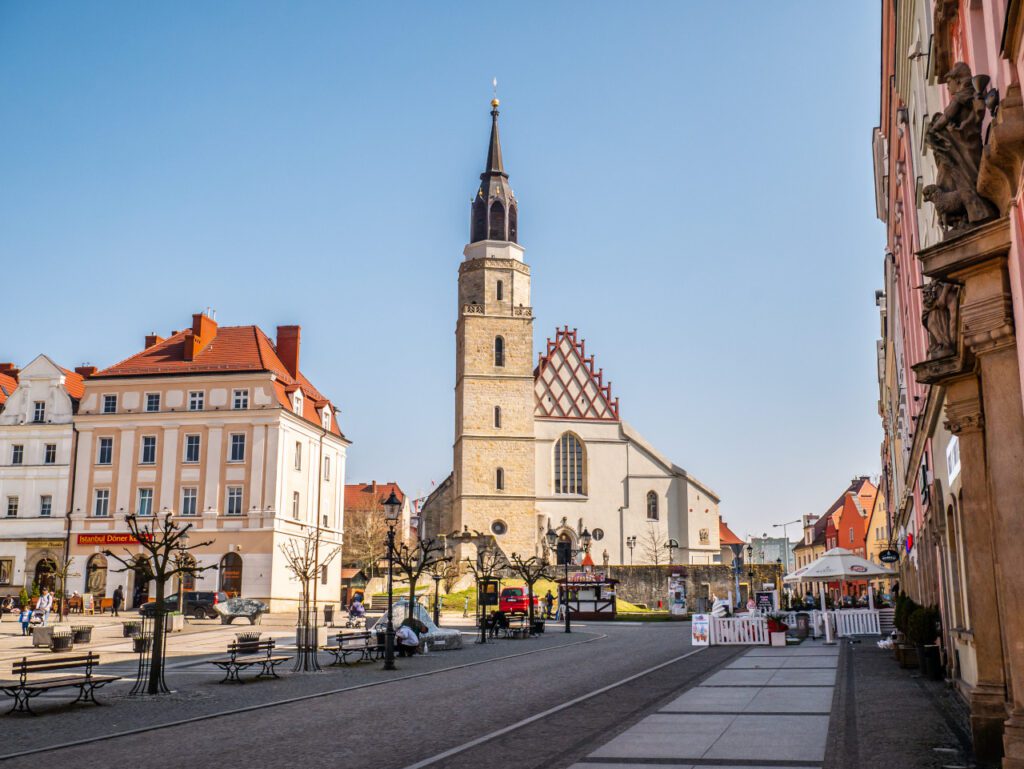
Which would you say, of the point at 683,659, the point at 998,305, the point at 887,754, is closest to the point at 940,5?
the point at 998,305

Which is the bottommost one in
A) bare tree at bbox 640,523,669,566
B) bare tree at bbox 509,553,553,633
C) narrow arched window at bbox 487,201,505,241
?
bare tree at bbox 509,553,553,633

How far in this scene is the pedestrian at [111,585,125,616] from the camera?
47.7 metres

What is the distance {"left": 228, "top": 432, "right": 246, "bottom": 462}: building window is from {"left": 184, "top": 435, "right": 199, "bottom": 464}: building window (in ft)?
6.37

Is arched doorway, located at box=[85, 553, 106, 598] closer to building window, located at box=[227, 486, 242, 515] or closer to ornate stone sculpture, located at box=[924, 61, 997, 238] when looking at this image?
building window, located at box=[227, 486, 242, 515]

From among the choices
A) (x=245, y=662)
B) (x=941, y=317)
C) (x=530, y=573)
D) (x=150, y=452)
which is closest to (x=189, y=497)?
(x=150, y=452)

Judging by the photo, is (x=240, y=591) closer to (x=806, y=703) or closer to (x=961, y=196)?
(x=806, y=703)

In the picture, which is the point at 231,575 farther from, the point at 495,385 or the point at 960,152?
the point at 960,152

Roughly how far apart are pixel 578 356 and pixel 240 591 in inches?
1547

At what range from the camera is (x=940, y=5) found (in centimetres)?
1045

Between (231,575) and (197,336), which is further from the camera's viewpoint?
(197,336)

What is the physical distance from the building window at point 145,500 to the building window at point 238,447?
472cm

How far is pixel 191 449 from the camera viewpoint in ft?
177

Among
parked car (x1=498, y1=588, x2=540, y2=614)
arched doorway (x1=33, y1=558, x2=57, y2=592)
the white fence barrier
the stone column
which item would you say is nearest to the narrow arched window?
parked car (x1=498, y1=588, x2=540, y2=614)

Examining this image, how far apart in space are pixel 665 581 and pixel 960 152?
64396mm
